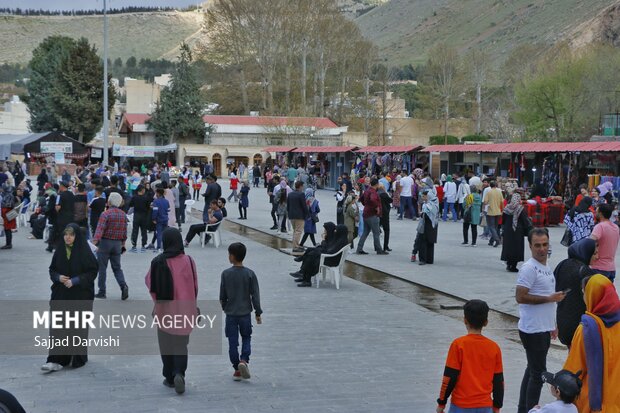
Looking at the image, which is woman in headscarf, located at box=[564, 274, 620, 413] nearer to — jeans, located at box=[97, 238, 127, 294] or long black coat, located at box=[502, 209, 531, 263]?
jeans, located at box=[97, 238, 127, 294]

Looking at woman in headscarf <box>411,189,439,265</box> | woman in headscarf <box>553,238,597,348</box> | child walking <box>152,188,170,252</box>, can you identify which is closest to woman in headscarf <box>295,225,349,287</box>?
woman in headscarf <box>411,189,439,265</box>

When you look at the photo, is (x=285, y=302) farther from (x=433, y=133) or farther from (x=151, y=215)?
(x=433, y=133)

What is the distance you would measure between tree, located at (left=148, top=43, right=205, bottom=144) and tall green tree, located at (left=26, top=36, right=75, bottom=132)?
9.50m

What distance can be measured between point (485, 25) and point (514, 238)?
151507 mm

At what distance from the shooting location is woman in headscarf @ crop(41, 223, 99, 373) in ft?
26.5

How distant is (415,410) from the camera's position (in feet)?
22.6

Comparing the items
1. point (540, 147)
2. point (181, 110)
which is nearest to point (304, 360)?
point (540, 147)

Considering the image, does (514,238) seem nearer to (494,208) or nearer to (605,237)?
(494,208)

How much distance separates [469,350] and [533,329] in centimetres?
146

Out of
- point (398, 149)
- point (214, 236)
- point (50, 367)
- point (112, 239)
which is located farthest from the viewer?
point (398, 149)

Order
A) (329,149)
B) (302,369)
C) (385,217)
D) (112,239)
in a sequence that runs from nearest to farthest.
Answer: (302,369) < (112,239) < (385,217) < (329,149)

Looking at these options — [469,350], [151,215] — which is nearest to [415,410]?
[469,350]

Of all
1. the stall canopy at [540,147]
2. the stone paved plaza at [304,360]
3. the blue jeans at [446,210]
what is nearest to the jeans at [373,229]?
the stone paved plaza at [304,360]

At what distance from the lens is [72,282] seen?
803cm
